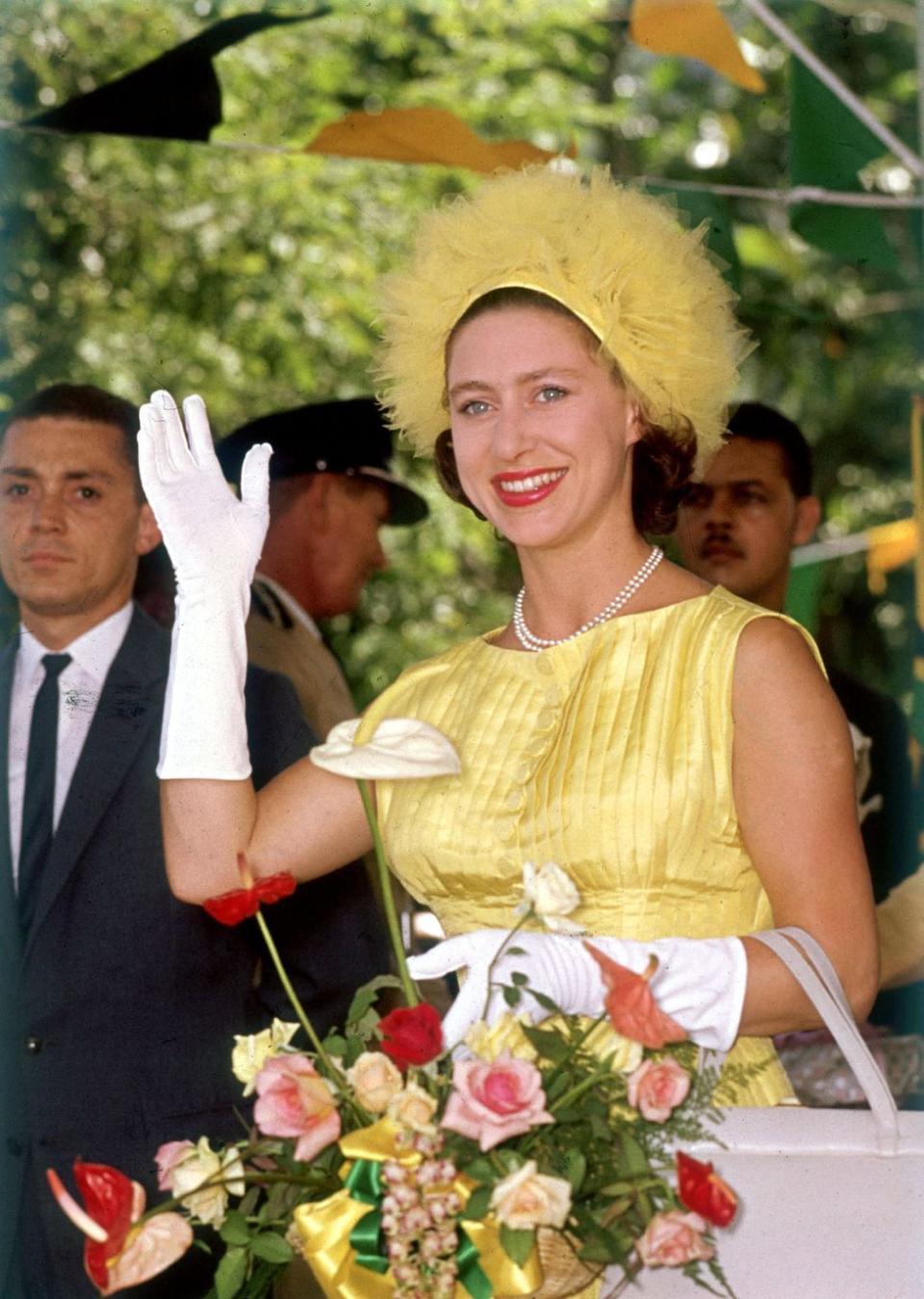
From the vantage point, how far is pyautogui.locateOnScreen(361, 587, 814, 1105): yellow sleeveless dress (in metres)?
1.83

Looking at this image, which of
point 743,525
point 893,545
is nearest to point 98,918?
point 743,525

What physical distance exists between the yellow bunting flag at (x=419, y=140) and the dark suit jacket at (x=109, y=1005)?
1.18 m

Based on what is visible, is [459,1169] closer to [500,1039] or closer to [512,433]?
[500,1039]

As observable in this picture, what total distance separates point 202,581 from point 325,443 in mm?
2059

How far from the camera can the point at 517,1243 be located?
137 cm

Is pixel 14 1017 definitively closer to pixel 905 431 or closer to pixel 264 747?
pixel 264 747

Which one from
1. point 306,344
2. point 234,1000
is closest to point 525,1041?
point 234,1000

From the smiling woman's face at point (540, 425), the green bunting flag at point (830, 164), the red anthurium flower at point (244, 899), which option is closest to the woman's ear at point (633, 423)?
the smiling woman's face at point (540, 425)

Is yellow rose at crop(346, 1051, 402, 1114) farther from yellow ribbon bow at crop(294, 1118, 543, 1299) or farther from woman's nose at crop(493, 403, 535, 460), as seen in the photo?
woman's nose at crop(493, 403, 535, 460)

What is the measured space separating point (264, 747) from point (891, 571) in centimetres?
414

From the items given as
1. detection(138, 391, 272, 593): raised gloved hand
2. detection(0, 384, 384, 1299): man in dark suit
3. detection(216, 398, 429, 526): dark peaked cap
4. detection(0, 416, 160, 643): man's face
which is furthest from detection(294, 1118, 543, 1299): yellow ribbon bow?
detection(216, 398, 429, 526): dark peaked cap

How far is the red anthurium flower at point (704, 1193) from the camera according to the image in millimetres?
1377

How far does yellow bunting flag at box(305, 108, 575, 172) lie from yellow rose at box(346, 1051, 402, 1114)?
220 cm

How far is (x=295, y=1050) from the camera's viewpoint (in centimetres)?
151
